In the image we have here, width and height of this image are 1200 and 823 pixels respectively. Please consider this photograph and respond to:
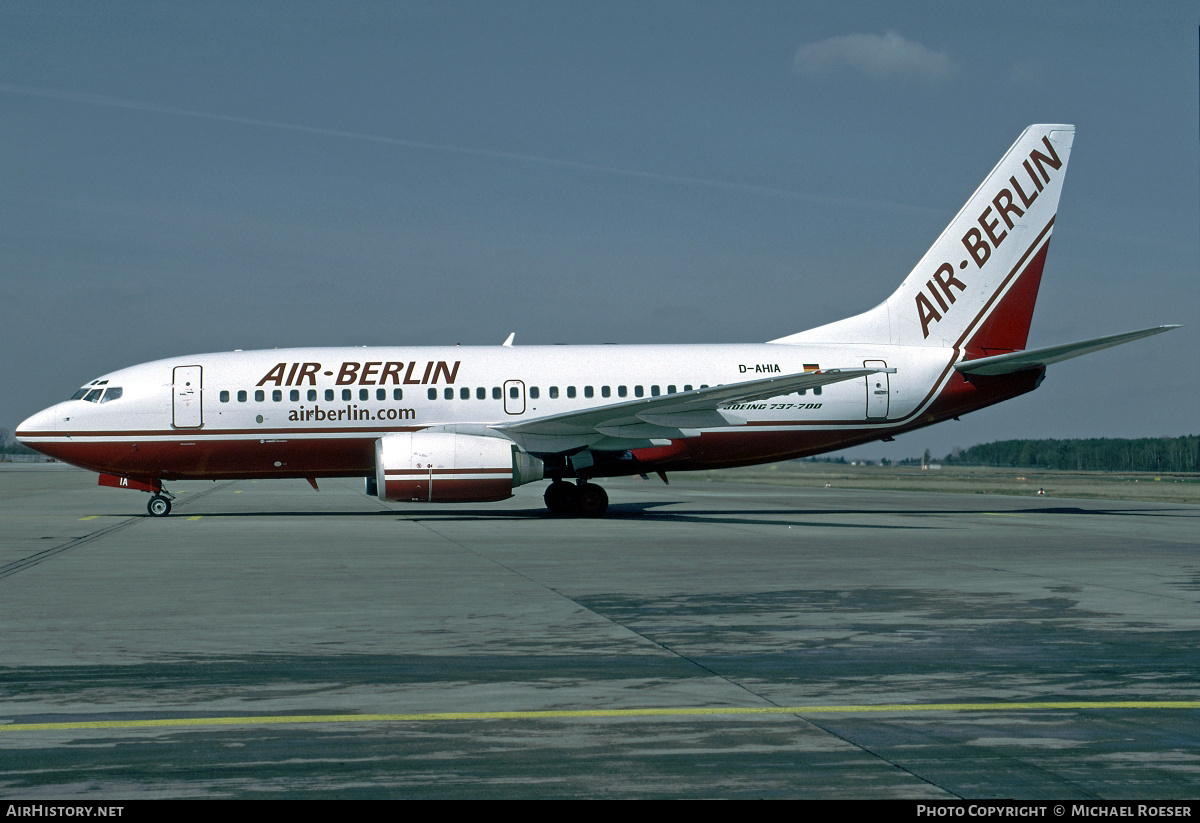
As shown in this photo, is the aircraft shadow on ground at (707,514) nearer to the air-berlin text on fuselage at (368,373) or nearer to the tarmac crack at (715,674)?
the air-berlin text on fuselage at (368,373)

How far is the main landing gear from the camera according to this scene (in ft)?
81.4

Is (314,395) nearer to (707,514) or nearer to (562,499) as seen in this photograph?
(562,499)

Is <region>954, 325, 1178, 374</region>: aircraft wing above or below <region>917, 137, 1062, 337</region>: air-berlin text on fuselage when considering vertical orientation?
below

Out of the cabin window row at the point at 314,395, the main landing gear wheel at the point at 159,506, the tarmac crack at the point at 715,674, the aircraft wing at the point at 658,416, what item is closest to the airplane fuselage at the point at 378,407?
the cabin window row at the point at 314,395

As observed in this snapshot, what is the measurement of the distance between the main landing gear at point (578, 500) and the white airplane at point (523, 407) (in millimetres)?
35

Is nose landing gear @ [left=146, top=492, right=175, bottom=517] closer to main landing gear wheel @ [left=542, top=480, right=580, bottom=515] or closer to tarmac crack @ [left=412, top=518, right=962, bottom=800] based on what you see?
main landing gear wheel @ [left=542, top=480, right=580, bottom=515]

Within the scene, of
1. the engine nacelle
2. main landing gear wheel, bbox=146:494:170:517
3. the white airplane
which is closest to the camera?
the engine nacelle

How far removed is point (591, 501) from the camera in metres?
24.8

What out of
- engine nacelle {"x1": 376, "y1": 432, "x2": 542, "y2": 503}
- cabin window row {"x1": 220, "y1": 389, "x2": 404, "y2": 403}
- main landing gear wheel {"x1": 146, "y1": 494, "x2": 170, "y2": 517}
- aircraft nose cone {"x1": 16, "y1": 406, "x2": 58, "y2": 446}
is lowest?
main landing gear wheel {"x1": 146, "y1": 494, "x2": 170, "y2": 517}

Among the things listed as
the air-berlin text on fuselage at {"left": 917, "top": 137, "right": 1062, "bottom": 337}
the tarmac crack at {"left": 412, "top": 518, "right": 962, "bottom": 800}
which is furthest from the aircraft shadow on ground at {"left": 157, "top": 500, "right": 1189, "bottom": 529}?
the tarmac crack at {"left": 412, "top": 518, "right": 962, "bottom": 800}

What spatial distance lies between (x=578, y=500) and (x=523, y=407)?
240cm

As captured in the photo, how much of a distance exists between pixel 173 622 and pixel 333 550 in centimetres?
699

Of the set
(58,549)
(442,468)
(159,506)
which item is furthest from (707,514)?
(58,549)

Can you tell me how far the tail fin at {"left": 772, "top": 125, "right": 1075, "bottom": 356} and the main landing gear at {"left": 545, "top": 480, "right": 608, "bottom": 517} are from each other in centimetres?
641
